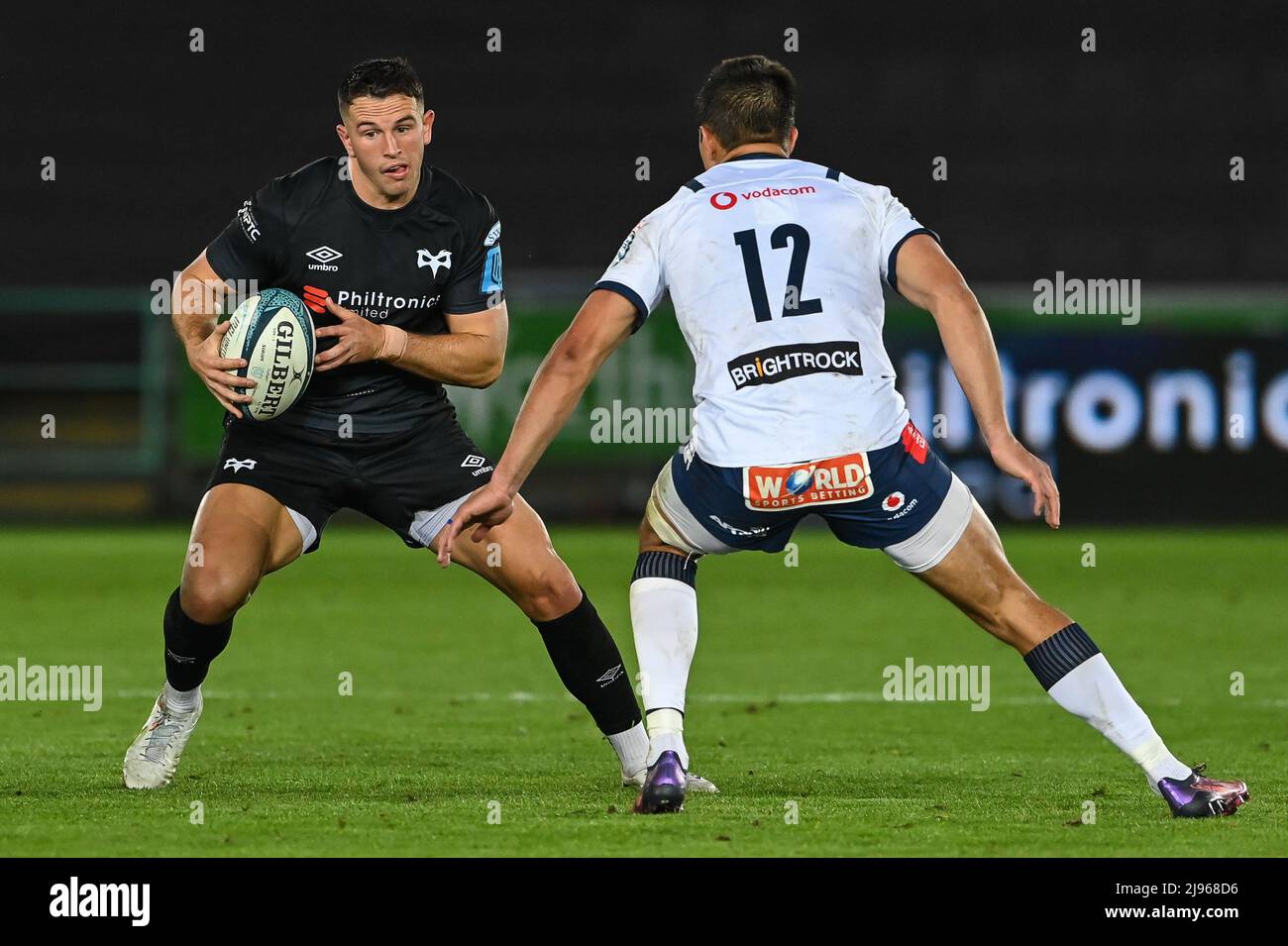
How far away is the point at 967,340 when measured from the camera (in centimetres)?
523

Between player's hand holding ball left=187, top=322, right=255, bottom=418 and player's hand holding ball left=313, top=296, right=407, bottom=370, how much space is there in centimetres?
23

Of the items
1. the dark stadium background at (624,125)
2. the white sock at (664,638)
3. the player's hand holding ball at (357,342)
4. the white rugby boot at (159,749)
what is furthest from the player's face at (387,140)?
the dark stadium background at (624,125)

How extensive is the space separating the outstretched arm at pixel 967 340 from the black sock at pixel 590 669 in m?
1.50

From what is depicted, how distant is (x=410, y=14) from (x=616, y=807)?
67.9 feet

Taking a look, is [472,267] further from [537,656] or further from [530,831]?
[537,656]

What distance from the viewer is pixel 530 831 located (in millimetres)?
5195

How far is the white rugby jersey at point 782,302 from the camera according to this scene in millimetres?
5281

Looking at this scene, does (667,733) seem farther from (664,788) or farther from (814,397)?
(814,397)

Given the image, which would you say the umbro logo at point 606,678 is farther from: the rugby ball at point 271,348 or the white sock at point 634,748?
the rugby ball at point 271,348

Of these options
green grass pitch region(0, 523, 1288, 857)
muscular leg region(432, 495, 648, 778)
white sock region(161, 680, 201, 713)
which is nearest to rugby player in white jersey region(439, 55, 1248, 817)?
green grass pitch region(0, 523, 1288, 857)

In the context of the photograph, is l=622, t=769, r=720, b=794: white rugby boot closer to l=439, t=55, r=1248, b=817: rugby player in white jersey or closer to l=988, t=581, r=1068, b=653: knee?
l=439, t=55, r=1248, b=817: rugby player in white jersey

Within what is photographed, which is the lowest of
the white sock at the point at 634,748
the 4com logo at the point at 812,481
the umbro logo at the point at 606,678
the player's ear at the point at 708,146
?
the white sock at the point at 634,748
